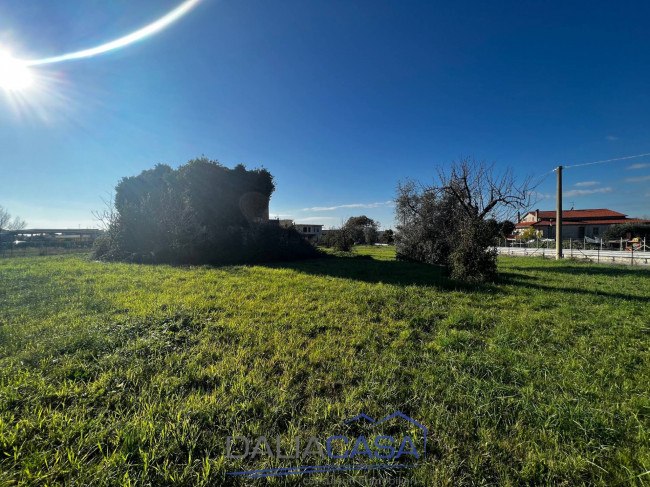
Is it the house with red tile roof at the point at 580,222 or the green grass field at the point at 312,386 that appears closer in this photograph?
the green grass field at the point at 312,386

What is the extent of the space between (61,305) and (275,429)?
209 inches

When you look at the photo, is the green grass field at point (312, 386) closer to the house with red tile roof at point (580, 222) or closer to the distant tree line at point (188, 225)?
the distant tree line at point (188, 225)

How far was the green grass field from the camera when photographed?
4.72ft

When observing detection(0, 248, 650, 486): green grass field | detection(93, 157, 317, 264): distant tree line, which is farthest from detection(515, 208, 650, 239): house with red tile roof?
detection(0, 248, 650, 486): green grass field

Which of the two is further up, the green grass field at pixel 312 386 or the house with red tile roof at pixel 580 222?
the house with red tile roof at pixel 580 222

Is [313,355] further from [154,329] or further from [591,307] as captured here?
[591,307]

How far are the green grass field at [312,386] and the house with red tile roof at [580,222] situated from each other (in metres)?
40.8

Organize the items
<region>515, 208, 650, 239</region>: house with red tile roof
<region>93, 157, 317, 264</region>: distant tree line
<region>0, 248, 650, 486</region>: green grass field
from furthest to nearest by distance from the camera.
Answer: <region>515, 208, 650, 239</region>: house with red tile roof, <region>93, 157, 317, 264</region>: distant tree line, <region>0, 248, 650, 486</region>: green grass field

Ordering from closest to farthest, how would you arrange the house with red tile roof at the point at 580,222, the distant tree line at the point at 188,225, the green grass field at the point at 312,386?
the green grass field at the point at 312,386
the distant tree line at the point at 188,225
the house with red tile roof at the point at 580,222

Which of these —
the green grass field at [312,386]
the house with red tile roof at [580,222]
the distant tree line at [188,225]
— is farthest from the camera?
the house with red tile roof at [580,222]

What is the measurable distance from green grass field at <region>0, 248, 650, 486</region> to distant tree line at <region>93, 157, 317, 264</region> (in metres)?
7.64

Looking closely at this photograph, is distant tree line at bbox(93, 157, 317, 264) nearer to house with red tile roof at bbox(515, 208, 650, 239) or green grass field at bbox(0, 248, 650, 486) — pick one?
green grass field at bbox(0, 248, 650, 486)

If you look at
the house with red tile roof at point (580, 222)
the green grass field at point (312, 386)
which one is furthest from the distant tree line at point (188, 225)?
the house with red tile roof at point (580, 222)

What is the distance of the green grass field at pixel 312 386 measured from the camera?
1.44 m
